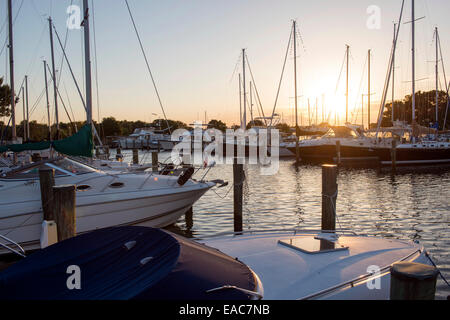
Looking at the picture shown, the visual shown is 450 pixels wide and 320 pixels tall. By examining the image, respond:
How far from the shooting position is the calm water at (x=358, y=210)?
10445 millimetres

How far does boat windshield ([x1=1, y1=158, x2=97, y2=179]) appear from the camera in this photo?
9.02 metres

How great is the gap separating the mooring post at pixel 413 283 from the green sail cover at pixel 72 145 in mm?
9354

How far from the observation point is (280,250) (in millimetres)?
5203

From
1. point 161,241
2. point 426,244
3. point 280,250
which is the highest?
point 161,241

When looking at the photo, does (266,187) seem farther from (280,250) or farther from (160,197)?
(280,250)

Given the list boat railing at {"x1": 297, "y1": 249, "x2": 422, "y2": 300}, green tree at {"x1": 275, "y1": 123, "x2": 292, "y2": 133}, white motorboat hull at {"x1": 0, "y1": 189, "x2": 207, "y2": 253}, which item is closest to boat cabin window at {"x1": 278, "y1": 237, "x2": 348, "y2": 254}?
boat railing at {"x1": 297, "y1": 249, "x2": 422, "y2": 300}

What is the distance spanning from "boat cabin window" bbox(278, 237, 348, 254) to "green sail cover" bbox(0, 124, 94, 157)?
23.0 feet

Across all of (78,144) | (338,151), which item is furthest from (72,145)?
(338,151)


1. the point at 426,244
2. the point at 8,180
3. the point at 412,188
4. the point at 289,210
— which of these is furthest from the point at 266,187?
the point at 8,180

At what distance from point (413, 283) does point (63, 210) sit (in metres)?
5.38

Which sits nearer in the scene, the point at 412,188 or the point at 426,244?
the point at 426,244

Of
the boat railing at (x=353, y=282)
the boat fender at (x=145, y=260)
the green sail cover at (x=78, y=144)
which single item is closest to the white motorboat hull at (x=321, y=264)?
the boat railing at (x=353, y=282)

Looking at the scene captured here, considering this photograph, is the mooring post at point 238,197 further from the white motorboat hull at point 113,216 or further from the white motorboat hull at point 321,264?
the white motorboat hull at point 321,264
